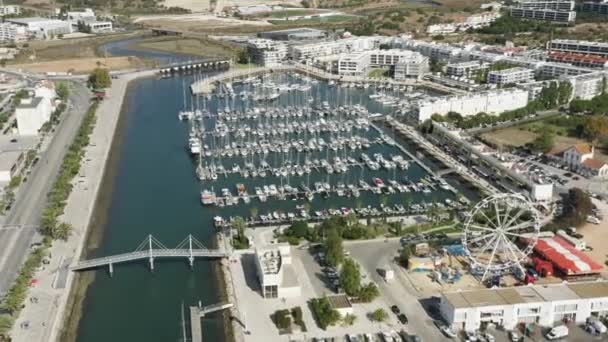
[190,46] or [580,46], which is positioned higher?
[580,46]

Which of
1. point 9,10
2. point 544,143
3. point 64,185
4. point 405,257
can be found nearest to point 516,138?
point 544,143

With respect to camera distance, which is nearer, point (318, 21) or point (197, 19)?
point (318, 21)

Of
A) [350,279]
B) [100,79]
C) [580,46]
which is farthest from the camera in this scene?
[580,46]

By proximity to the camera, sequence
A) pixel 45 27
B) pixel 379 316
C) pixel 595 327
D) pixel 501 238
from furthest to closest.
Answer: pixel 45 27 < pixel 501 238 < pixel 379 316 < pixel 595 327

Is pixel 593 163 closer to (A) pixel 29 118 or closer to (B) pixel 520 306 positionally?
(B) pixel 520 306

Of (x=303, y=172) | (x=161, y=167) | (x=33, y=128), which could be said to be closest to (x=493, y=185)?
(x=303, y=172)

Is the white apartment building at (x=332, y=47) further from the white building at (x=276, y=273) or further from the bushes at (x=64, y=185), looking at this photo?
the white building at (x=276, y=273)

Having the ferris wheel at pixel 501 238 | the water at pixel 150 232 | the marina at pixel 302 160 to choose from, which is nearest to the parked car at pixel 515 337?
the ferris wheel at pixel 501 238
